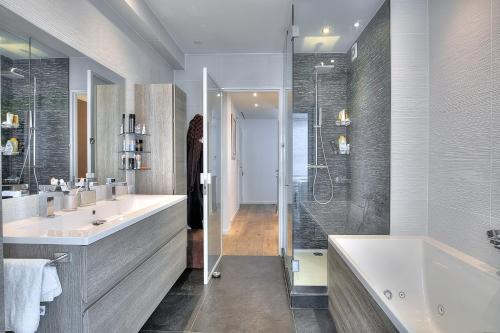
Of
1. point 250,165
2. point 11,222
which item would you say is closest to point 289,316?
point 11,222

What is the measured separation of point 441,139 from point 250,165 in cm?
651

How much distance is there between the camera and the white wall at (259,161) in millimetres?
8344

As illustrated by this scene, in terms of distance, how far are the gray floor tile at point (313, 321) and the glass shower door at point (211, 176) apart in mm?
984

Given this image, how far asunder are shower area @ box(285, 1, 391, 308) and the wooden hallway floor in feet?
3.88

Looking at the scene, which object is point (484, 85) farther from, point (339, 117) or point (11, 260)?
point (11, 260)

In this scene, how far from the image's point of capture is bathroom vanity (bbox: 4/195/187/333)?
130 cm

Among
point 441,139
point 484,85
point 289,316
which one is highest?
point 484,85

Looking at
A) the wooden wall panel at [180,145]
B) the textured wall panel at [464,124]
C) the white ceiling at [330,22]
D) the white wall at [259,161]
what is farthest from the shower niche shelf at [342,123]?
the white wall at [259,161]

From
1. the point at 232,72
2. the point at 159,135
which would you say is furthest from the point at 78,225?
the point at 232,72

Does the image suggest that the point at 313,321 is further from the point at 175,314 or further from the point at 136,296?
the point at 136,296

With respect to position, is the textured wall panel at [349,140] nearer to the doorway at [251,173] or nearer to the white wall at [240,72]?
the white wall at [240,72]

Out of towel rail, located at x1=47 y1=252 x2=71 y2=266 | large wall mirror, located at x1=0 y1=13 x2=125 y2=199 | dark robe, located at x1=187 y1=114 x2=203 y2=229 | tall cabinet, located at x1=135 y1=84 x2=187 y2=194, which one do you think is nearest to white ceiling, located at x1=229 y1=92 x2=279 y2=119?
dark robe, located at x1=187 y1=114 x2=203 y2=229

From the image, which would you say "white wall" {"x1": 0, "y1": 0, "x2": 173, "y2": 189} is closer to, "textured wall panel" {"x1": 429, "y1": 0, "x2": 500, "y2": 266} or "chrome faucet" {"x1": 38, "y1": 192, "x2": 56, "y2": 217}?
"chrome faucet" {"x1": 38, "y1": 192, "x2": 56, "y2": 217}

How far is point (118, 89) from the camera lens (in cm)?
264
